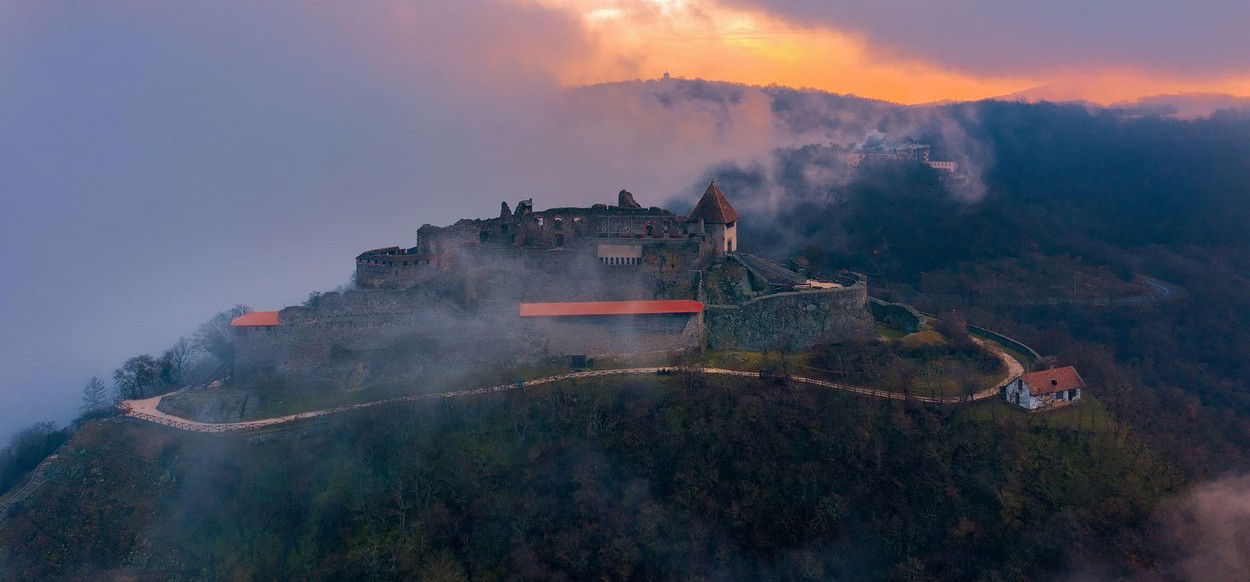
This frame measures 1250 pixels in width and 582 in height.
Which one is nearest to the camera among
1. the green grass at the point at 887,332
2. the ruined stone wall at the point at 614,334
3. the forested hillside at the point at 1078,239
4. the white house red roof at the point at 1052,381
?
the white house red roof at the point at 1052,381

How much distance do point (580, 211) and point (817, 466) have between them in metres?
16.7

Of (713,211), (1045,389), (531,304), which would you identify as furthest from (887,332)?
(531,304)

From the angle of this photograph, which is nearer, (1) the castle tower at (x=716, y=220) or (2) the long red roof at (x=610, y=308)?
(2) the long red roof at (x=610, y=308)

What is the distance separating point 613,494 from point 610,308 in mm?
8867

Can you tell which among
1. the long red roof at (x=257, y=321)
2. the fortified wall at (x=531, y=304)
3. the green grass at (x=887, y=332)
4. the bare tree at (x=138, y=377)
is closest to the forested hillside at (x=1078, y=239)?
the green grass at (x=887, y=332)

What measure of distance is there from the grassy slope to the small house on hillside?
124 centimetres

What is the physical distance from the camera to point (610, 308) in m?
32.1

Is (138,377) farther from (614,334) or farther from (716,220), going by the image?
(716,220)

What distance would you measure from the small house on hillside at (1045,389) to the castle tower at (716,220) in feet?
45.2

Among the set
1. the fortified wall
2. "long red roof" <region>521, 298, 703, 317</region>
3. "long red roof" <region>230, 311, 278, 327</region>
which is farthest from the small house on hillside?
"long red roof" <region>230, 311, 278, 327</region>

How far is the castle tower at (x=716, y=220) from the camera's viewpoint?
36.8 meters

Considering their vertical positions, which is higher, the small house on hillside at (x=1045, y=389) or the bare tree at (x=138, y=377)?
the bare tree at (x=138, y=377)

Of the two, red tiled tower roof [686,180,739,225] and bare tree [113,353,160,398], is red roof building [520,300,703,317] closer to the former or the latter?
red tiled tower roof [686,180,739,225]

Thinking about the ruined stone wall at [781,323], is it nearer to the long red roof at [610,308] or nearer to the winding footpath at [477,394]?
the long red roof at [610,308]
